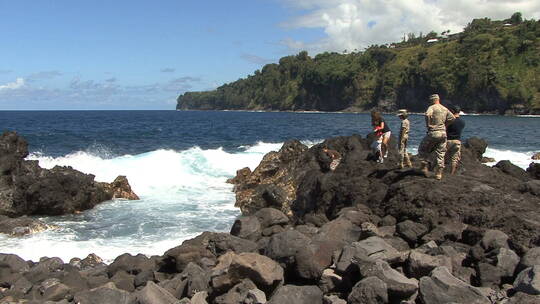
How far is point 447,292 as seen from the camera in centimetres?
661

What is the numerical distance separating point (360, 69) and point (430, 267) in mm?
162062

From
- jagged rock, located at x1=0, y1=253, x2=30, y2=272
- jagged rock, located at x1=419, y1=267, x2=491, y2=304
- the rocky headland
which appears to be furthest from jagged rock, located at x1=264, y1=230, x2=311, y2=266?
the rocky headland

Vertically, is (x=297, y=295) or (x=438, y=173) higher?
(x=438, y=173)

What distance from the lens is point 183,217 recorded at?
17406mm

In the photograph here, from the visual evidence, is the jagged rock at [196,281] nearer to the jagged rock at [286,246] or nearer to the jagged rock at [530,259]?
the jagged rock at [286,246]

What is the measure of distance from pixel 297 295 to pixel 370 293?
103 cm

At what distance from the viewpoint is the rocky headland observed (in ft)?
59.9

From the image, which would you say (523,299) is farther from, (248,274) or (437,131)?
(437,131)

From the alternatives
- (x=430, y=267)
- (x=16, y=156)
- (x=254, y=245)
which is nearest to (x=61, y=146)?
(x=16, y=156)

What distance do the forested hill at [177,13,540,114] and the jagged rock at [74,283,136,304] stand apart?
74575 mm

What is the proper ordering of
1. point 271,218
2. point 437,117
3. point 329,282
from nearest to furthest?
point 329,282 < point 437,117 < point 271,218

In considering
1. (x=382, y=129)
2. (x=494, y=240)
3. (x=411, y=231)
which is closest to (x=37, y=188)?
(x=382, y=129)

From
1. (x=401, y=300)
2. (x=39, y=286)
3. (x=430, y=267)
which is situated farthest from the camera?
(x=39, y=286)

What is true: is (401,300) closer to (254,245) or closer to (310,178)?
(254,245)
